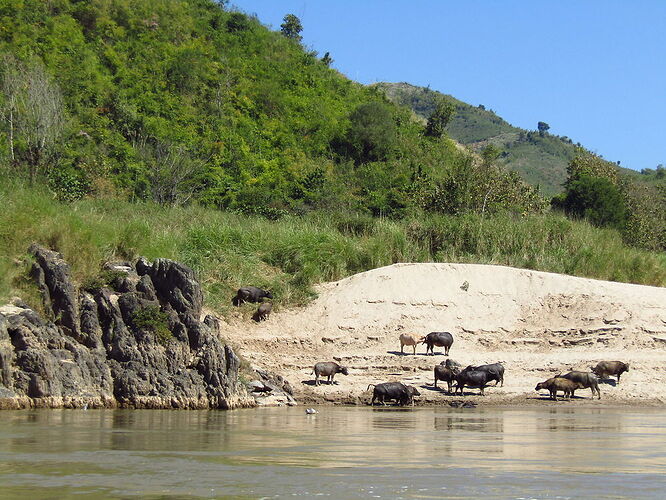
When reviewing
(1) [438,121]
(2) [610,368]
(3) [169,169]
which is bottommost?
(2) [610,368]

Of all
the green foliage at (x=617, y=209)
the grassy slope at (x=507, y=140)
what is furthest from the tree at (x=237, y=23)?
the grassy slope at (x=507, y=140)

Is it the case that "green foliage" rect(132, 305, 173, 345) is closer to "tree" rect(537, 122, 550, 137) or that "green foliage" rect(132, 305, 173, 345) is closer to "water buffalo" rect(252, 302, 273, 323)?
"water buffalo" rect(252, 302, 273, 323)

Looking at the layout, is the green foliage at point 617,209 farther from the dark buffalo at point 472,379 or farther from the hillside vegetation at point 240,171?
the dark buffalo at point 472,379

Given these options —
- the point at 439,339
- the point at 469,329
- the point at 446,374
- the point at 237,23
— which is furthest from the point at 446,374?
the point at 237,23

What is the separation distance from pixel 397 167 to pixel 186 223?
26321 mm

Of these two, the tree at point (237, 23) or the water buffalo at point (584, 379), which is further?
the tree at point (237, 23)

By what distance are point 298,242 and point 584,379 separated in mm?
10110

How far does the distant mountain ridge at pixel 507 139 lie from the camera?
118 metres

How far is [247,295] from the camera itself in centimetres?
2447

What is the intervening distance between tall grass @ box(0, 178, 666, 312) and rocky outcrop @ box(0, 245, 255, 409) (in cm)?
170

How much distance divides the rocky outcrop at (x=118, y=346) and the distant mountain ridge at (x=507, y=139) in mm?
93516

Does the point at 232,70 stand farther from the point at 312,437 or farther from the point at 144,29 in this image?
the point at 312,437

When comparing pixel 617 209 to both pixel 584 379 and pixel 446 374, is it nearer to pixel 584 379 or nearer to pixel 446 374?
pixel 584 379

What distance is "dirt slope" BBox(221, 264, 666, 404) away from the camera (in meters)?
21.0
